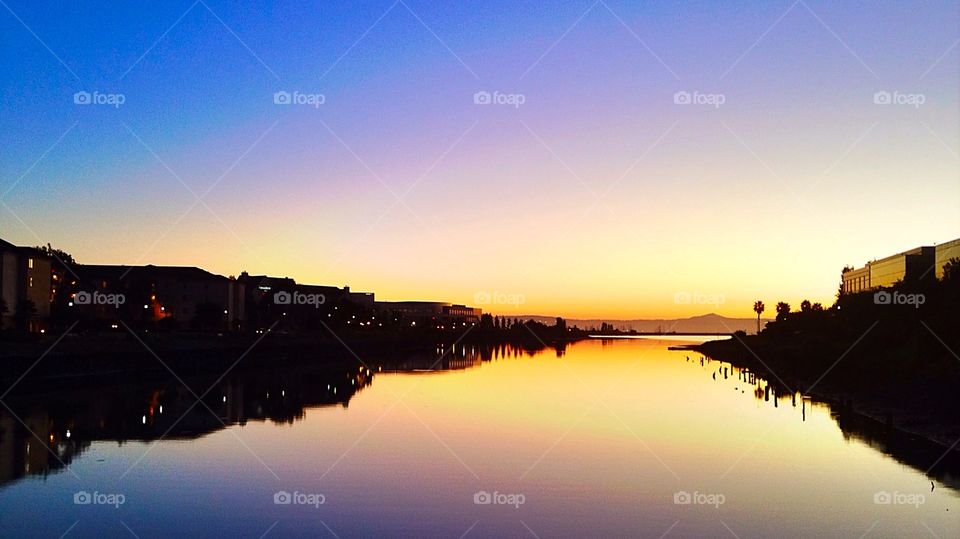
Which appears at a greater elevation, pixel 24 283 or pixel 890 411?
pixel 24 283

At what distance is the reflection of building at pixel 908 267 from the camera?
9389 centimetres

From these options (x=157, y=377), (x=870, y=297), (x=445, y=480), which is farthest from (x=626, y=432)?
(x=870, y=297)

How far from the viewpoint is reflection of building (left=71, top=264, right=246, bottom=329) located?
113375 mm

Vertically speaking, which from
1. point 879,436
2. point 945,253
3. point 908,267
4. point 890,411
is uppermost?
point 945,253

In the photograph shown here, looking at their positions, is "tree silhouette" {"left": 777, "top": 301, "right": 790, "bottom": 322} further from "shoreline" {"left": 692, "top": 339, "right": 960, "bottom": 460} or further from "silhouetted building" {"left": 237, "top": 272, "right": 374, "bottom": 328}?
"shoreline" {"left": 692, "top": 339, "right": 960, "bottom": 460}

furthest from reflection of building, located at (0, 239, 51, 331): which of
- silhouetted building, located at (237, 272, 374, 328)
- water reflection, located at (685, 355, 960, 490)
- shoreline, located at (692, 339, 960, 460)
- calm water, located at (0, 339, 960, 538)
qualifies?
shoreline, located at (692, 339, 960, 460)

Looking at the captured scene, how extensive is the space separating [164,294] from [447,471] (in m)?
127

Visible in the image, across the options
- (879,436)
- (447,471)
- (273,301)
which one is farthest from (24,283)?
(879,436)

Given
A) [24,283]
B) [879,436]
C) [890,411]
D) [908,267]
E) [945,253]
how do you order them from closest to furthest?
[879,436], [890,411], [24,283], [945,253], [908,267]

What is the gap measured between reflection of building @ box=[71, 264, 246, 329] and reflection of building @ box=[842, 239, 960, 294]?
91.1 meters

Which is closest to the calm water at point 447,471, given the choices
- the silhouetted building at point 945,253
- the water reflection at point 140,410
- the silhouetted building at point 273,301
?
the water reflection at point 140,410

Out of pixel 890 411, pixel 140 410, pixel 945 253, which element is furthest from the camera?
pixel 945 253

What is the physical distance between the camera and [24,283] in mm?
90312

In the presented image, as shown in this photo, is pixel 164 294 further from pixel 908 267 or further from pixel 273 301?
pixel 908 267
